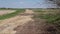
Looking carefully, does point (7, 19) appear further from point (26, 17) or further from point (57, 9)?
point (57, 9)

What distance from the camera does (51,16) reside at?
935 mm

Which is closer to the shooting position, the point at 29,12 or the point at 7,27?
the point at 7,27

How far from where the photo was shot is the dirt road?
31.5 inches

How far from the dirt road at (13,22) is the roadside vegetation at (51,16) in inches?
2.5

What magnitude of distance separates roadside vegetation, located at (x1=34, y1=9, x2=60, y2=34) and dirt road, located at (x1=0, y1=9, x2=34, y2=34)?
0.21 ft

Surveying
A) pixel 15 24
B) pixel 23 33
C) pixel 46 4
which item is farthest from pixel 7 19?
pixel 46 4

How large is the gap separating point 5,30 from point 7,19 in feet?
0.40

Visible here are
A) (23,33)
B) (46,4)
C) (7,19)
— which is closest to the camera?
(23,33)

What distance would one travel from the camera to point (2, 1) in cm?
104

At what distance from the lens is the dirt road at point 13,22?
80 centimetres

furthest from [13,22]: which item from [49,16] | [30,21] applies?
[49,16]

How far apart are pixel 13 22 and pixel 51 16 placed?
29 cm

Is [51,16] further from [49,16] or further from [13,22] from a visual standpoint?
[13,22]

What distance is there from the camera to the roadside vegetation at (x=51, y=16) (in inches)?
33.8
